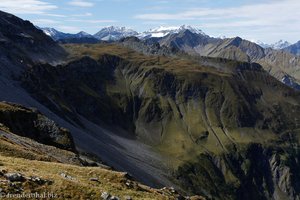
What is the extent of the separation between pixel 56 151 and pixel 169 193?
1082 inches

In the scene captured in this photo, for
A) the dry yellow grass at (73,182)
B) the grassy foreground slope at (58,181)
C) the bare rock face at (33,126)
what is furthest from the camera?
the bare rock face at (33,126)

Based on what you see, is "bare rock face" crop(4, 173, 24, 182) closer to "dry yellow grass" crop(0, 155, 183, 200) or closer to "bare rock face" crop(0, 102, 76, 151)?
"dry yellow grass" crop(0, 155, 183, 200)

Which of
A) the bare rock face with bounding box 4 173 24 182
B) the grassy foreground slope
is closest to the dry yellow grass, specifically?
the grassy foreground slope

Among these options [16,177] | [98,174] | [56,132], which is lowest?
[56,132]

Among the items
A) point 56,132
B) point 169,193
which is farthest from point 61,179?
point 56,132

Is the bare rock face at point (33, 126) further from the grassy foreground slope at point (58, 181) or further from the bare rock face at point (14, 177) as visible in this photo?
the bare rock face at point (14, 177)

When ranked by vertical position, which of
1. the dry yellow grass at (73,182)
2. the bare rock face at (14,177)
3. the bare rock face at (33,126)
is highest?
the bare rock face at (14,177)

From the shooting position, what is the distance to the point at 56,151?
244 ft

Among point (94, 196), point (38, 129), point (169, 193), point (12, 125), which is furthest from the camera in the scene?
point (38, 129)

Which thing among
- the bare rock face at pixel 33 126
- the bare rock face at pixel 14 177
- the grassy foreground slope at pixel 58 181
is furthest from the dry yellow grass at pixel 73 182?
the bare rock face at pixel 33 126

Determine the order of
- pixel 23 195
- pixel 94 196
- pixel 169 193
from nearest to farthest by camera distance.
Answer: pixel 23 195 → pixel 94 196 → pixel 169 193

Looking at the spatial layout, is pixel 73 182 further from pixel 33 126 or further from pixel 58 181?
pixel 33 126

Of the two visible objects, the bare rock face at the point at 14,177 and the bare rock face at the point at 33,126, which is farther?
the bare rock face at the point at 33,126

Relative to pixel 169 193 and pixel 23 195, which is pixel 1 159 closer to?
pixel 23 195
